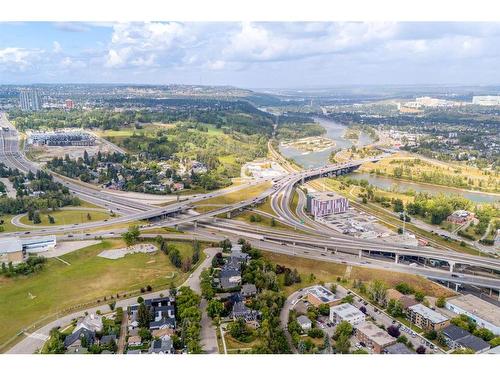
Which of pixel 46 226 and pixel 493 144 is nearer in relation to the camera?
pixel 46 226

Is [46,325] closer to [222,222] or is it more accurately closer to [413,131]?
[222,222]

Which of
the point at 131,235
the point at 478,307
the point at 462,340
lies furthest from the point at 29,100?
the point at 462,340

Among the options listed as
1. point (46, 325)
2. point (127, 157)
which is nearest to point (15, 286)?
point (46, 325)

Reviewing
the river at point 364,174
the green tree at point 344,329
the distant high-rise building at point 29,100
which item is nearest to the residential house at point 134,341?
the green tree at point 344,329

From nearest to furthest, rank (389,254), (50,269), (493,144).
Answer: (50,269) → (389,254) → (493,144)

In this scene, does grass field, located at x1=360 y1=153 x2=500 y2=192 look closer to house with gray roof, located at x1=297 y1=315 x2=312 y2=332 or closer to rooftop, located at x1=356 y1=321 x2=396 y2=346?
rooftop, located at x1=356 y1=321 x2=396 y2=346

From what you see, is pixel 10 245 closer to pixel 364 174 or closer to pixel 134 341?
pixel 134 341

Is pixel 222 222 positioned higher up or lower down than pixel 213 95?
lower down
